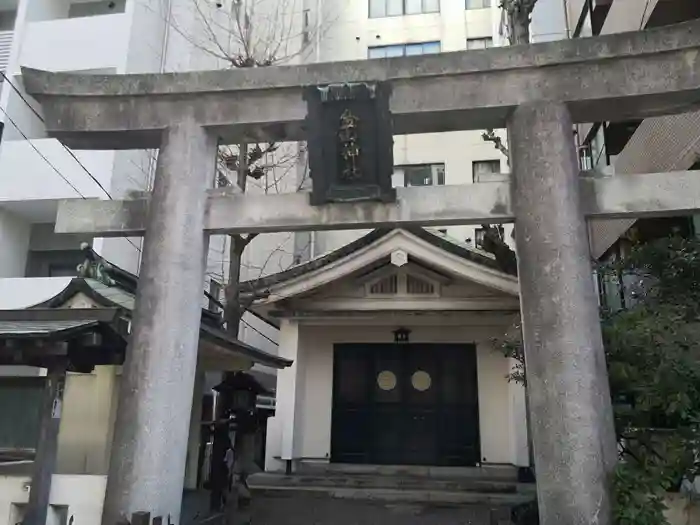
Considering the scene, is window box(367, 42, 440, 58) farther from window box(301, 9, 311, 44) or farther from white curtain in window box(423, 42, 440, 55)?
window box(301, 9, 311, 44)

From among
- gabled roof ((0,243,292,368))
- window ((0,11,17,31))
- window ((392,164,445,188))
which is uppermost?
window ((0,11,17,31))

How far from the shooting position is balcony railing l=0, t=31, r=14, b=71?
1655 cm

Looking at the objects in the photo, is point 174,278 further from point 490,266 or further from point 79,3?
point 79,3

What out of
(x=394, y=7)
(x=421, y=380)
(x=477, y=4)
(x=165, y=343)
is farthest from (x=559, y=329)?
(x=394, y=7)

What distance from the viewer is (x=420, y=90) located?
6867mm

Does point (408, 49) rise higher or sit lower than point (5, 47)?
higher

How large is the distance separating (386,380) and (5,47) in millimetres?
14617

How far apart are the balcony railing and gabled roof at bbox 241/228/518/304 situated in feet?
34.2

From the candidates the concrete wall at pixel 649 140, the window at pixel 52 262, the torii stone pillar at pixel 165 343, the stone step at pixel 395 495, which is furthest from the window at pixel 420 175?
the torii stone pillar at pixel 165 343

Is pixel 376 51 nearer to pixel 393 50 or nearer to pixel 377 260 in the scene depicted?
pixel 393 50

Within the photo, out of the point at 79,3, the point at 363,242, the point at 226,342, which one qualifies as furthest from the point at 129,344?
the point at 79,3

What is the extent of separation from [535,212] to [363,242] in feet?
23.5

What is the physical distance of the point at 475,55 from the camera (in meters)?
6.76

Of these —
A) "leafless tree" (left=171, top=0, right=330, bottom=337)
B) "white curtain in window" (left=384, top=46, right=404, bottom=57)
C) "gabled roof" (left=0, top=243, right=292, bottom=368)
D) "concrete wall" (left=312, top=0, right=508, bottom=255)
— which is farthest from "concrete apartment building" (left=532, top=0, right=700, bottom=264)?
"leafless tree" (left=171, top=0, right=330, bottom=337)
